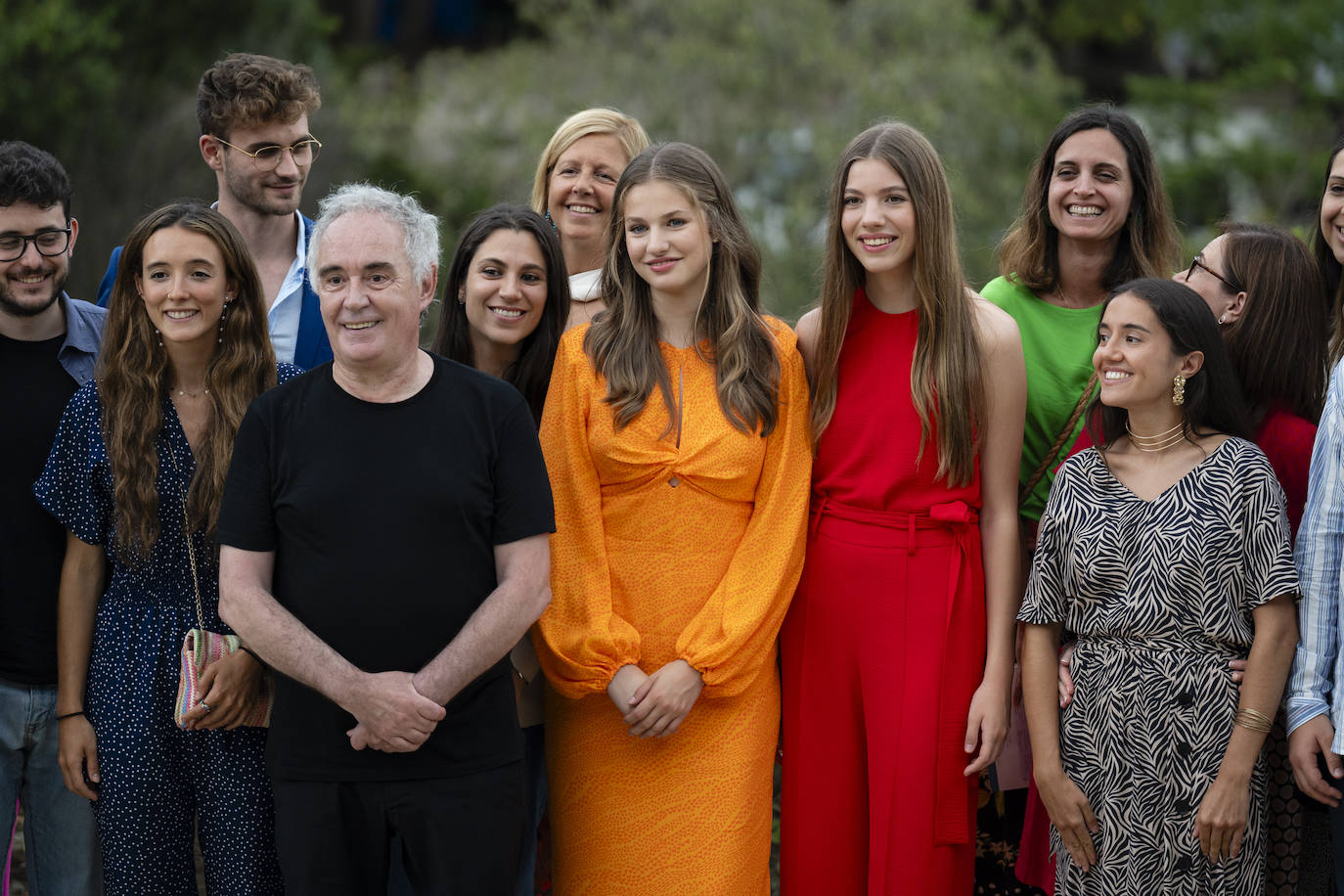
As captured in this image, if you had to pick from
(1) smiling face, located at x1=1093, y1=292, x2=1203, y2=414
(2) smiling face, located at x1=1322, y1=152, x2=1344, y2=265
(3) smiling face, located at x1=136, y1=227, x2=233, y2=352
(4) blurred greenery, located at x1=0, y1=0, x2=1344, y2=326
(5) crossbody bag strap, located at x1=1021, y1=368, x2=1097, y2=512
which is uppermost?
(4) blurred greenery, located at x1=0, y1=0, x2=1344, y2=326

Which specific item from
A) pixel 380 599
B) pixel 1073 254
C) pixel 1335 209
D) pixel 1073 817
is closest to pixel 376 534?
pixel 380 599

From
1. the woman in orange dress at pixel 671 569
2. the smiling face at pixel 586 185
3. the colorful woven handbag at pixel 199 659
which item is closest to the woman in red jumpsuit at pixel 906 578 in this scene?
the woman in orange dress at pixel 671 569

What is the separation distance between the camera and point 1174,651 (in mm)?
3260

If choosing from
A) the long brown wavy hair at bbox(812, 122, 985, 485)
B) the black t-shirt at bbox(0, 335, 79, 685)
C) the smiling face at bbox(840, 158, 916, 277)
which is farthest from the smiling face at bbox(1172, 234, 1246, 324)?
the black t-shirt at bbox(0, 335, 79, 685)

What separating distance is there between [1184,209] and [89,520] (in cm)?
1279

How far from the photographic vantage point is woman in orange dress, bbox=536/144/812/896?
3.47 m

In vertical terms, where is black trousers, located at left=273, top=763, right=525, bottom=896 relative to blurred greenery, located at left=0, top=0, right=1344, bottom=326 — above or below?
below

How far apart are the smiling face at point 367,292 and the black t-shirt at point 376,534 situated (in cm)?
12

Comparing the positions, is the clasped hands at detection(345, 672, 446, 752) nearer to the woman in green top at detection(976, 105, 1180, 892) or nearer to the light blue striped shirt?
the woman in green top at detection(976, 105, 1180, 892)

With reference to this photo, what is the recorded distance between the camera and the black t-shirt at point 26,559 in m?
3.54

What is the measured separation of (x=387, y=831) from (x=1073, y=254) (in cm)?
257

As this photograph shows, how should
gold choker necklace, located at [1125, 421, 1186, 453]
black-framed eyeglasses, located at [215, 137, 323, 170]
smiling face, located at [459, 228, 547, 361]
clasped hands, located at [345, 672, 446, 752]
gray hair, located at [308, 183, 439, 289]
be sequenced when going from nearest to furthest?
1. clasped hands, located at [345, 672, 446, 752]
2. gray hair, located at [308, 183, 439, 289]
3. gold choker necklace, located at [1125, 421, 1186, 453]
4. smiling face, located at [459, 228, 547, 361]
5. black-framed eyeglasses, located at [215, 137, 323, 170]

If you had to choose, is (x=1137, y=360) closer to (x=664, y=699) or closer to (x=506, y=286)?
(x=664, y=699)

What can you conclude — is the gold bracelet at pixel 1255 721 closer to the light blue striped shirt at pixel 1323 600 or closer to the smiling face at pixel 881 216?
the light blue striped shirt at pixel 1323 600
